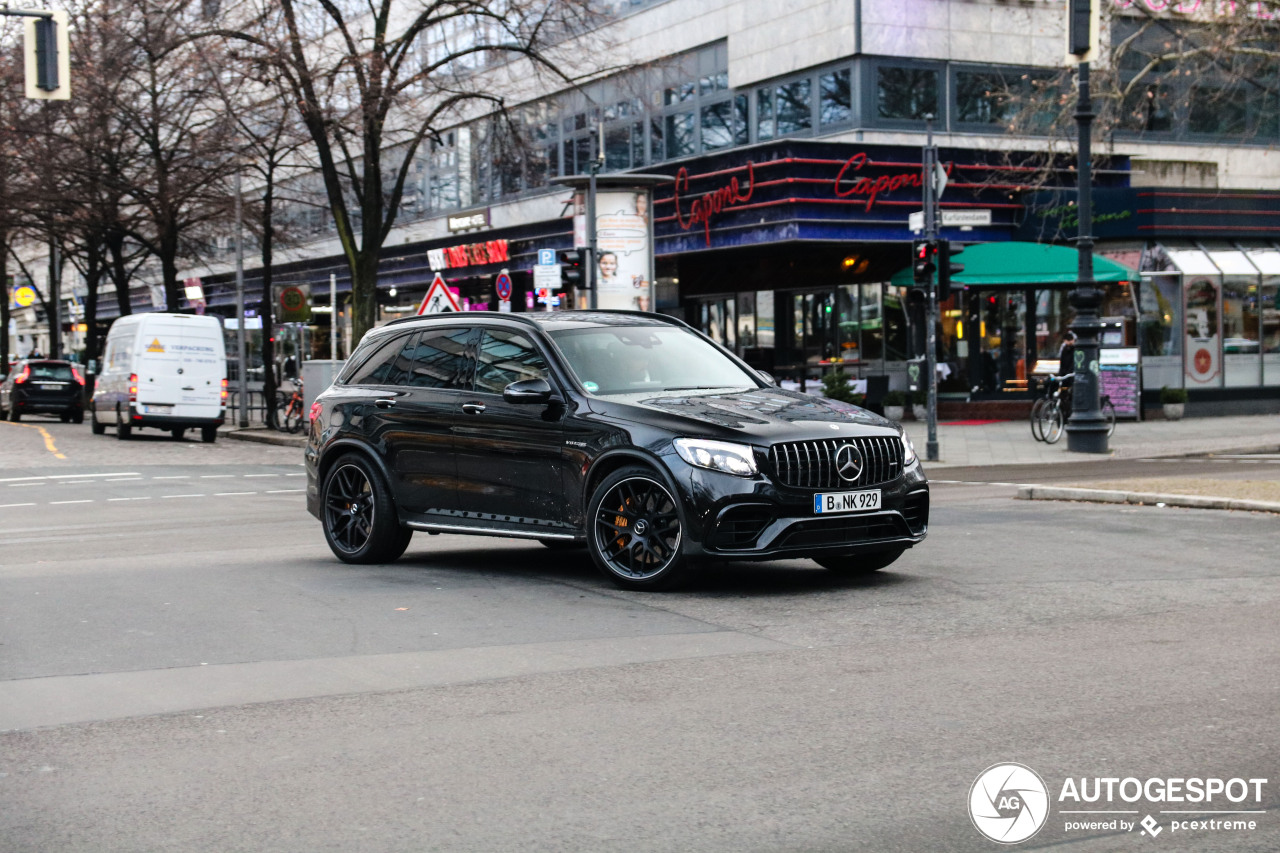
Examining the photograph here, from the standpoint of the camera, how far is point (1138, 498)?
1515cm

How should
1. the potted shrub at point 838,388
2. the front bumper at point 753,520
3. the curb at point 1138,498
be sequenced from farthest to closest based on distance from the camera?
the potted shrub at point 838,388, the curb at point 1138,498, the front bumper at point 753,520

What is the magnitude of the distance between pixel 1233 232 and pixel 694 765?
3071 cm

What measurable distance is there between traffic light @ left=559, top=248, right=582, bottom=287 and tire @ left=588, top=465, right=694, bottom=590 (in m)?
17.4

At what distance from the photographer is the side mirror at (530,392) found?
1006cm

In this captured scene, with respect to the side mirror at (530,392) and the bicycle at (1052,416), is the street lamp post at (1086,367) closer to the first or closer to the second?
the bicycle at (1052,416)

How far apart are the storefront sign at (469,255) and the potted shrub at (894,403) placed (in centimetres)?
1369

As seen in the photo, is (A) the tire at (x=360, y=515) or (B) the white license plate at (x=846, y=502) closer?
(B) the white license plate at (x=846, y=502)

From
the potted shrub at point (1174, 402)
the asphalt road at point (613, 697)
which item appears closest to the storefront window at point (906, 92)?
the potted shrub at point (1174, 402)

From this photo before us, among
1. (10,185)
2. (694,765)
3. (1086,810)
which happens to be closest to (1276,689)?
(1086,810)

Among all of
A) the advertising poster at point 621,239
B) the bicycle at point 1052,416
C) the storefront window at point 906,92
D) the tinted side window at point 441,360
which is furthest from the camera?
the storefront window at point 906,92

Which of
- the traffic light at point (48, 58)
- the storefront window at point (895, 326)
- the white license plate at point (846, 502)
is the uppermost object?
the traffic light at point (48, 58)

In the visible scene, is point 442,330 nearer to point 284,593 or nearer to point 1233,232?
point 284,593

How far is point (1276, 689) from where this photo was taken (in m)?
6.46

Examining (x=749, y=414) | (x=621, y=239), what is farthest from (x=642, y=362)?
(x=621, y=239)
